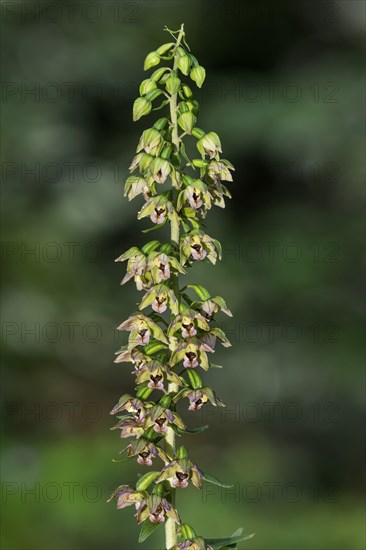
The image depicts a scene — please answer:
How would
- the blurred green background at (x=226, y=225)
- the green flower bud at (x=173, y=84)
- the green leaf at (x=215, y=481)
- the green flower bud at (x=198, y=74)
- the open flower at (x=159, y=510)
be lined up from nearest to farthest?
1. the green leaf at (x=215, y=481)
2. the open flower at (x=159, y=510)
3. the green flower bud at (x=173, y=84)
4. the green flower bud at (x=198, y=74)
5. the blurred green background at (x=226, y=225)

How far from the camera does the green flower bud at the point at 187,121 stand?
7.05ft

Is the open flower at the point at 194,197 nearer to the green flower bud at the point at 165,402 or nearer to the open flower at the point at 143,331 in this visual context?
the open flower at the point at 143,331

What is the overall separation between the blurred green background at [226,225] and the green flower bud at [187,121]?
6.83 meters

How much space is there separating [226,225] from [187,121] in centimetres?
778

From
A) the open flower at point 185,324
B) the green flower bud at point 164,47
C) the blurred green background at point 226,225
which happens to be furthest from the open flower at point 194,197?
the blurred green background at point 226,225

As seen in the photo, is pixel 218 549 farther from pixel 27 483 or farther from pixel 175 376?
pixel 27 483

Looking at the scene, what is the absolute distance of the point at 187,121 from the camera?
2156 mm

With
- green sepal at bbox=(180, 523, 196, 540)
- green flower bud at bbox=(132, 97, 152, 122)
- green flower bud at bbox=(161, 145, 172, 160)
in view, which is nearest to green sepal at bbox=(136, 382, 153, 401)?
green sepal at bbox=(180, 523, 196, 540)

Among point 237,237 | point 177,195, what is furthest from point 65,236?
point 177,195

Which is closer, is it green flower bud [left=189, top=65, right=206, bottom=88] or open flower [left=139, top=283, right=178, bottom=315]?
open flower [left=139, top=283, right=178, bottom=315]

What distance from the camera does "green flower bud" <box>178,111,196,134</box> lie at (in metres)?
2.15

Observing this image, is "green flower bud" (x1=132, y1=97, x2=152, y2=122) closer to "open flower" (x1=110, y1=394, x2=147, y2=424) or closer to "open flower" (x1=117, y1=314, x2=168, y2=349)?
"open flower" (x1=117, y1=314, x2=168, y2=349)

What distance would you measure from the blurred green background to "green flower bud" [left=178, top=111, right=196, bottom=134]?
6.83 metres

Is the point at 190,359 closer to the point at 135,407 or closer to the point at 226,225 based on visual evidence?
the point at 135,407
